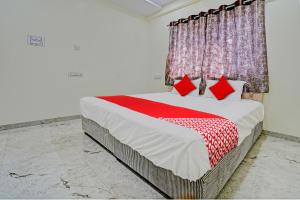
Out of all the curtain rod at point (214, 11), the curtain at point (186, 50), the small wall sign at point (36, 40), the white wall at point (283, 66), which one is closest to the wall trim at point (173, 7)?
the curtain rod at point (214, 11)

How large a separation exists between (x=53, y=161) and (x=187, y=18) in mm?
3737

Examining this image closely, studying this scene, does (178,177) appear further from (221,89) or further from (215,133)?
(221,89)

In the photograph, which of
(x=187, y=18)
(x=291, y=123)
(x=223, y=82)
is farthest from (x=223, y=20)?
(x=291, y=123)

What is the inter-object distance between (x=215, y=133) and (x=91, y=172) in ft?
4.28

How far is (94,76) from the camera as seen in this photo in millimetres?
4059

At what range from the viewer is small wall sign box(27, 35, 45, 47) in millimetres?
3174

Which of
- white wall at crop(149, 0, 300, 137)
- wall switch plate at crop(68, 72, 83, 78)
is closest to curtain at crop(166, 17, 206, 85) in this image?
white wall at crop(149, 0, 300, 137)

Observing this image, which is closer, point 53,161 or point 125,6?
point 53,161

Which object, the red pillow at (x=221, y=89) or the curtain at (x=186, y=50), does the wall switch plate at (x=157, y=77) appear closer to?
the curtain at (x=186, y=50)

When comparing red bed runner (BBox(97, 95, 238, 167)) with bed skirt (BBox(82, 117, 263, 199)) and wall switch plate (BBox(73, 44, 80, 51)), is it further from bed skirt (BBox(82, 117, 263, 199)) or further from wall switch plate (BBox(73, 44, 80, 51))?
wall switch plate (BBox(73, 44, 80, 51))

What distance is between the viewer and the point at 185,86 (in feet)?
11.6

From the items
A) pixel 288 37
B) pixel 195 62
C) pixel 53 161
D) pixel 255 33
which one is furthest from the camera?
pixel 195 62

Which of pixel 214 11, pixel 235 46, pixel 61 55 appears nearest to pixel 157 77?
pixel 214 11

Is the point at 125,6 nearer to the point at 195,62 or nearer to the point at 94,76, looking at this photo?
the point at 94,76
